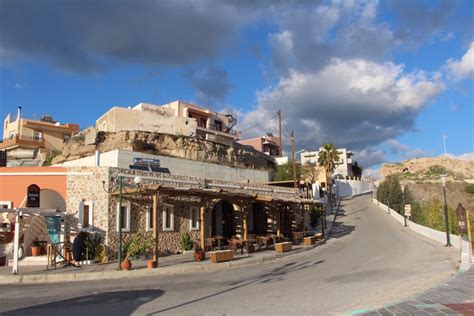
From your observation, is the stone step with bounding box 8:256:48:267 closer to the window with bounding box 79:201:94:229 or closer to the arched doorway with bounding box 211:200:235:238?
the window with bounding box 79:201:94:229

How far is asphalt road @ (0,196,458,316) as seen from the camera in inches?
364

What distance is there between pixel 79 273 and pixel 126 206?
5.10 metres

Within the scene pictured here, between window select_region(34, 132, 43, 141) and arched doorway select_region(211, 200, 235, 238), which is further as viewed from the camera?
window select_region(34, 132, 43, 141)

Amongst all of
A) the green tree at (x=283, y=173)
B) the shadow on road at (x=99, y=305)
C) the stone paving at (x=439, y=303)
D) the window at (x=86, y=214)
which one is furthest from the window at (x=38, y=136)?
the stone paving at (x=439, y=303)

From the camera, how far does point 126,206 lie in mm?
19875

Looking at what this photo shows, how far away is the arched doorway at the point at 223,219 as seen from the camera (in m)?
26.0

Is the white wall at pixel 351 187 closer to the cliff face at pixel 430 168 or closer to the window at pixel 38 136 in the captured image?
the cliff face at pixel 430 168

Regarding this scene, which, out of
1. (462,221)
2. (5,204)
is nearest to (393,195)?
(462,221)

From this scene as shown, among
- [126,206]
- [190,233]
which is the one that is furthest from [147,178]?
[190,233]

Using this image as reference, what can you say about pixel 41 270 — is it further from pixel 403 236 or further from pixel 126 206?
pixel 403 236

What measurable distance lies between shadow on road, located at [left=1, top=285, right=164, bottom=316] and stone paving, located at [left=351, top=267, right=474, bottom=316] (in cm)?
507

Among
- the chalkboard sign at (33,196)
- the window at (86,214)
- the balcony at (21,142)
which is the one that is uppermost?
the balcony at (21,142)

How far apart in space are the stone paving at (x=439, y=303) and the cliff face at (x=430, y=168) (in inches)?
3945

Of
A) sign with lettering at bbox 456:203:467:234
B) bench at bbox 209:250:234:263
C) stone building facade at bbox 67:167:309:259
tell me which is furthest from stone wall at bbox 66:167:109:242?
sign with lettering at bbox 456:203:467:234
